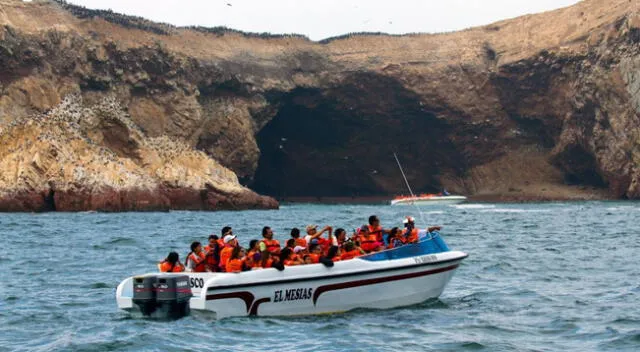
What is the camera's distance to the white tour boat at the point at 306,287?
15.7 m

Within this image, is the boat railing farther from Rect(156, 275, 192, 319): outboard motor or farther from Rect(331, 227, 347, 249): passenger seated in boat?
Rect(156, 275, 192, 319): outboard motor

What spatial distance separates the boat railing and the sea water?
0.97 m

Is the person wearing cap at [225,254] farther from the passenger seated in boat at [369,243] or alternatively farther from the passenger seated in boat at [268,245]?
the passenger seated in boat at [369,243]

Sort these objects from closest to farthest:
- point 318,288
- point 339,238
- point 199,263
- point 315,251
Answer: point 318,288, point 199,263, point 315,251, point 339,238

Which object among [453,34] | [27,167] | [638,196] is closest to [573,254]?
[27,167]

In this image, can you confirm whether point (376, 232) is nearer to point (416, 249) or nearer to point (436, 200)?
point (416, 249)

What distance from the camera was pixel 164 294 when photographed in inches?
616

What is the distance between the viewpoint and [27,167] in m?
54.8

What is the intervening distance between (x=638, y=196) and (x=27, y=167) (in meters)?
50.6

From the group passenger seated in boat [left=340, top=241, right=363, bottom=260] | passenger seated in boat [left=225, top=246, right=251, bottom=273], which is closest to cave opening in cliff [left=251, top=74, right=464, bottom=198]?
passenger seated in boat [left=340, top=241, right=363, bottom=260]

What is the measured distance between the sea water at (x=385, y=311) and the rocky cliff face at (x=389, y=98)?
4332 centimetres

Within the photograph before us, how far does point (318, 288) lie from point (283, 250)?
88 cm

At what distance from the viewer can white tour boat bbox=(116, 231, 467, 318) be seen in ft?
51.5

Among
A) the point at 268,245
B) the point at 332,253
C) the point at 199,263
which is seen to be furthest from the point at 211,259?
the point at 332,253
